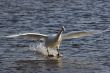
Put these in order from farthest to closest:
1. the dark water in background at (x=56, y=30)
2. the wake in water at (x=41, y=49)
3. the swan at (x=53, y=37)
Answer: the wake in water at (x=41, y=49), the swan at (x=53, y=37), the dark water in background at (x=56, y=30)

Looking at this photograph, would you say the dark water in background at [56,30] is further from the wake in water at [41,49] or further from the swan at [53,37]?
the swan at [53,37]

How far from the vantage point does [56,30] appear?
23.7m

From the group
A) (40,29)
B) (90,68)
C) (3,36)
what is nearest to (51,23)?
(40,29)

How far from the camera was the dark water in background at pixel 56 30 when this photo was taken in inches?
741

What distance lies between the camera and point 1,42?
71.0ft

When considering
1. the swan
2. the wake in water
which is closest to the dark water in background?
the wake in water

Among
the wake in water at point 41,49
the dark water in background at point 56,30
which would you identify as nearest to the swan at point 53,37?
the wake in water at point 41,49

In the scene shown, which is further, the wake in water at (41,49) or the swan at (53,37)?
the wake in water at (41,49)

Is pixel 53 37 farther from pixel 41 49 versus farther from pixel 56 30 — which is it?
pixel 56 30

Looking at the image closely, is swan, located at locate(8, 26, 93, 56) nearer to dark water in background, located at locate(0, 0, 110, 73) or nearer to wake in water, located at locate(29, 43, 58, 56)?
wake in water, located at locate(29, 43, 58, 56)

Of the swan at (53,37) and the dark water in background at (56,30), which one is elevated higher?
the swan at (53,37)

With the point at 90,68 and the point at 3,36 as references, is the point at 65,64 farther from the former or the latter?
the point at 3,36

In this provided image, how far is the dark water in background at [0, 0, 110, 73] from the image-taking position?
741 inches

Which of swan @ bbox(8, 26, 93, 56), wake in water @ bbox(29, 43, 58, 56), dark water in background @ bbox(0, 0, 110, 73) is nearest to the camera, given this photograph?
dark water in background @ bbox(0, 0, 110, 73)
